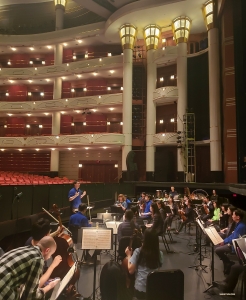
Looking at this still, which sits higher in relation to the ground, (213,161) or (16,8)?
(16,8)

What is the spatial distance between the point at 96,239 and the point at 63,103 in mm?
21281

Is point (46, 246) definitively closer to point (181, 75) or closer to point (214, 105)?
point (214, 105)

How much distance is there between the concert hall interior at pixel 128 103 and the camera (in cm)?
1496

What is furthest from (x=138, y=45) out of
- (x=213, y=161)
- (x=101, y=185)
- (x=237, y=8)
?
(x=101, y=185)

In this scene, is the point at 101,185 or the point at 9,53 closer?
the point at 101,185

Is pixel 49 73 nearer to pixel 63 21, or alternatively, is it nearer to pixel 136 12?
pixel 63 21

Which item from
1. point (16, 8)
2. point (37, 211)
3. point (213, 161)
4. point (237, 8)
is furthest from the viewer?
point (16, 8)

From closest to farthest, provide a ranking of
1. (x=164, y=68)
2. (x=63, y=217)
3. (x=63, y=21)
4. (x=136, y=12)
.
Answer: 1. (x=63, y=217)
2. (x=136, y=12)
3. (x=164, y=68)
4. (x=63, y=21)

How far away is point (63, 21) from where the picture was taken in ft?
90.2

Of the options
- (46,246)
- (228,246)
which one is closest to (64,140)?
(228,246)

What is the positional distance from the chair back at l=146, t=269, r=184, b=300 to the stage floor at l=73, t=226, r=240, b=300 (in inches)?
78.7

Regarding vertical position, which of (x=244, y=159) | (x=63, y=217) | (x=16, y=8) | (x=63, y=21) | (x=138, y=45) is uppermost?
(x=16, y=8)

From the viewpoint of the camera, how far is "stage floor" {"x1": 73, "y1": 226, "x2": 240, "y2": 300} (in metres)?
4.86

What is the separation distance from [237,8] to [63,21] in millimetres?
18155
